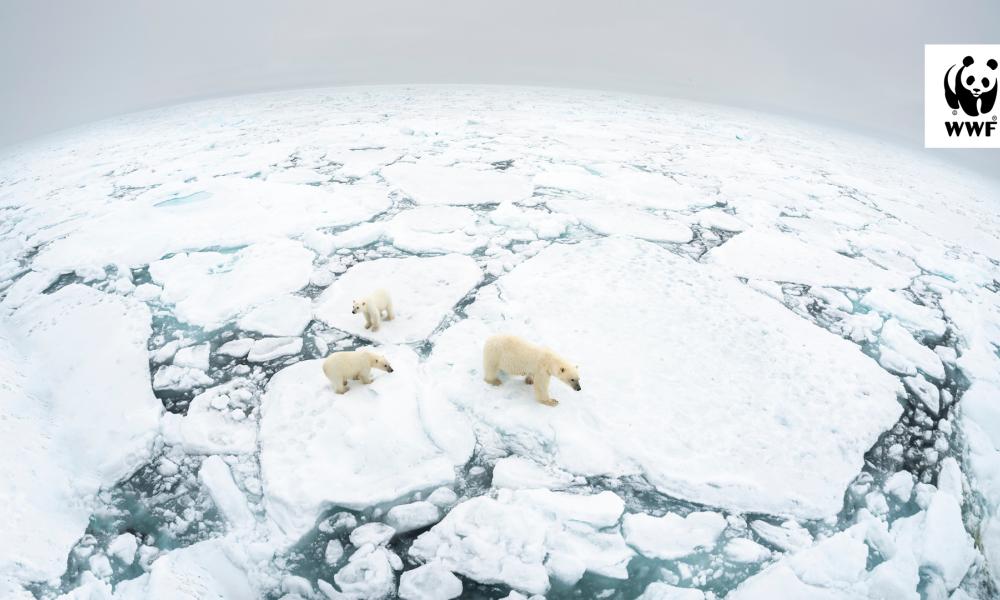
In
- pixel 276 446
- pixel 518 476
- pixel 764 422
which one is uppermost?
pixel 276 446

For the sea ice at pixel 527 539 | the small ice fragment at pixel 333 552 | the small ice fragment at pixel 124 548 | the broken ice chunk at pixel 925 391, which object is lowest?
the broken ice chunk at pixel 925 391

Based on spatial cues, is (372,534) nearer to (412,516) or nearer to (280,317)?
(412,516)

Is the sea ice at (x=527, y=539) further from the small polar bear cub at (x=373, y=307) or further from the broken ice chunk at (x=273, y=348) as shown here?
the broken ice chunk at (x=273, y=348)

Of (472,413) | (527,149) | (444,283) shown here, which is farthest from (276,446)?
(527,149)

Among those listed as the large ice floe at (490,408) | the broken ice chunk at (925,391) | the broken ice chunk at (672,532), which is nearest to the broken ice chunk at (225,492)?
the large ice floe at (490,408)

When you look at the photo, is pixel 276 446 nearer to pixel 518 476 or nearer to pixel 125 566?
pixel 125 566

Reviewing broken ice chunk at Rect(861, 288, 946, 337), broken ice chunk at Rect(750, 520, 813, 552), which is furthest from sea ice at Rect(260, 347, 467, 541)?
broken ice chunk at Rect(861, 288, 946, 337)
